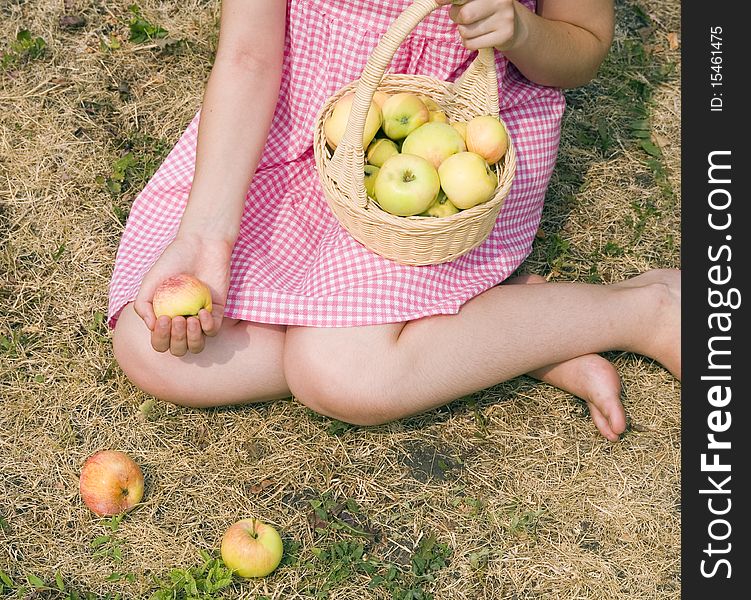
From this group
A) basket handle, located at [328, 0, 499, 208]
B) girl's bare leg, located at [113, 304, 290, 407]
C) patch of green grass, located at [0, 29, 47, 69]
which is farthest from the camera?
patch of green grass, located at [0, 29, 47, 69]

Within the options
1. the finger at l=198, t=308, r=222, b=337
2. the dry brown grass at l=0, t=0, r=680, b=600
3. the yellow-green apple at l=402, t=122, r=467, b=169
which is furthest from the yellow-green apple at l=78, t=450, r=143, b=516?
the yellow-green apple at l=402, t=122, r=467, b=169

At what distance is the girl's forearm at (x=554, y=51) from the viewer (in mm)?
2342

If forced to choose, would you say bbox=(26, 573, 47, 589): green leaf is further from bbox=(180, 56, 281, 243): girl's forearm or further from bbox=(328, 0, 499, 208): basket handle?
bbox=(328, 0, 499, 208): basket handle

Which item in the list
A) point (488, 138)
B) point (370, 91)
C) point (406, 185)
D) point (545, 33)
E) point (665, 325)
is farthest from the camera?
point (665, 325)

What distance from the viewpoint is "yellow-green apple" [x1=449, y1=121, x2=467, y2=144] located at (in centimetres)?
239

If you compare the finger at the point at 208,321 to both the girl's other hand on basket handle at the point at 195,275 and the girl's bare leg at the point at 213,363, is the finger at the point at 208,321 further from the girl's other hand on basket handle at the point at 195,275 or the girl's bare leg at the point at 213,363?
the girl's bare leg at the point at 213,363

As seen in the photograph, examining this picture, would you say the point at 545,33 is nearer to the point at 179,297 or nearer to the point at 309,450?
the point at 179,297

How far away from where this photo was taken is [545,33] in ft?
7.84

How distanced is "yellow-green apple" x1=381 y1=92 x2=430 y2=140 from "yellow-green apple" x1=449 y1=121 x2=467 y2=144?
0.09 m

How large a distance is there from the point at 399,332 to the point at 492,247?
1.35 ft

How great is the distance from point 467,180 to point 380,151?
32cm

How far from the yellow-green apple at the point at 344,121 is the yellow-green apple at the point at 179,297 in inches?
20.3

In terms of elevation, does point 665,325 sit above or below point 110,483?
above

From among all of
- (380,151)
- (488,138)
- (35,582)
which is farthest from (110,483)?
(488,138)
